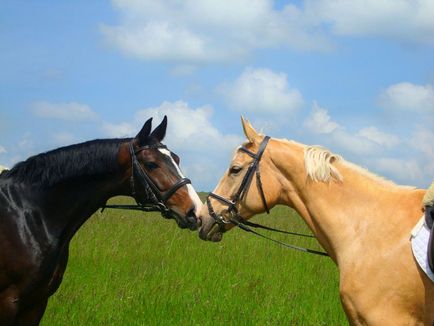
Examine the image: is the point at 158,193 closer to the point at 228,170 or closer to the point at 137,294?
the point at 228,170

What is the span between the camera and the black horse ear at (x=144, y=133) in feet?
15.6

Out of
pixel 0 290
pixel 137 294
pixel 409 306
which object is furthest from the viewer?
pixel 137 294

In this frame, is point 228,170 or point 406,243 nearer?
point 406,243

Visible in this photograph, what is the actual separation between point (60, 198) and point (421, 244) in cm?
293

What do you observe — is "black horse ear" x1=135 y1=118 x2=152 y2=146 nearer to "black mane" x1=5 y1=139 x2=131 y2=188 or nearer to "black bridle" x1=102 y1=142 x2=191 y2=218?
"black bridle" x1=102 y1=142 x2=191 y2=218

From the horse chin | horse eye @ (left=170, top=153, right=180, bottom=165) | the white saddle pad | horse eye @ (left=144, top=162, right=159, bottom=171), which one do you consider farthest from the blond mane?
horse eye @ (left=144, top=162, right=159, bottom=171)

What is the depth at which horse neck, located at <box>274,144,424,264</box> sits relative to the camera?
390 cm

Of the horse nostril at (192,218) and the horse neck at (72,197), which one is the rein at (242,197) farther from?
the horse neck at (72,197)

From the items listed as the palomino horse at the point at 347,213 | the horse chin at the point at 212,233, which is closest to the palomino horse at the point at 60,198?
the horse chin at the point at 212,233

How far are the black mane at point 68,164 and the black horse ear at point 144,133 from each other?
7.9 inches

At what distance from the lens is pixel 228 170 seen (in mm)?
4488

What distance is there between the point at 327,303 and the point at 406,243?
137 inches

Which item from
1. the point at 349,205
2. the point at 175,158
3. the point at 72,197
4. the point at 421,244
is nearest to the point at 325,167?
the point at 349,205

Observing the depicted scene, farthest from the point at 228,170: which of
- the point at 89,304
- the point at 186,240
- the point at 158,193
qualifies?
the point at 186,240
